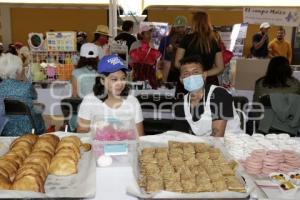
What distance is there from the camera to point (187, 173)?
1751 mm

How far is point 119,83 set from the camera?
267 centimetres

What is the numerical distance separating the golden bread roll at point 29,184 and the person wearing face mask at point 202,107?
1304mm

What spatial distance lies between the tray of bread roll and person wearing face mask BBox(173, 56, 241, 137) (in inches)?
33.1

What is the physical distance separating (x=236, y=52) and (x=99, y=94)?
3.85 meters

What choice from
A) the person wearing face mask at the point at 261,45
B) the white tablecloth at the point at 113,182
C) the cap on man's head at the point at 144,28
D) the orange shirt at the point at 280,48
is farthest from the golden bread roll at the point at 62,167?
the person wearing face mask at the point at 261,45

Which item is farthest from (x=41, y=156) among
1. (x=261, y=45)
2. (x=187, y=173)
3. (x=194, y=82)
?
(x=261, y=45)

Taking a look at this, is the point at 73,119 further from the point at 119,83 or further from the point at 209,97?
the point at 209,97

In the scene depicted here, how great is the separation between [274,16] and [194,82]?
278 cm

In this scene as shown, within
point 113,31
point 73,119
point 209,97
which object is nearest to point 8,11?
point 113,31

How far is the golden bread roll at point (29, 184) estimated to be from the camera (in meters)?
1.56

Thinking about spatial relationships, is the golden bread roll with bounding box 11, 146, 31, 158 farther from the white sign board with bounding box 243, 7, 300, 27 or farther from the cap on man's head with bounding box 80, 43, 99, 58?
the white sign board with bounding box 243, 7, 300, 27

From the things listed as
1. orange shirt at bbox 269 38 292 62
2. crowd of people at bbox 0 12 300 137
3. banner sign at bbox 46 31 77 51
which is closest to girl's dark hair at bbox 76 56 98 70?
crowd of people at bbox 0 12 300 137

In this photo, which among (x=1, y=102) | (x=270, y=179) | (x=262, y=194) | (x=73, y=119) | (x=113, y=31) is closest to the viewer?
(x=262, y=194)

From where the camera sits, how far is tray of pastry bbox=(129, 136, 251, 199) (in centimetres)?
158
